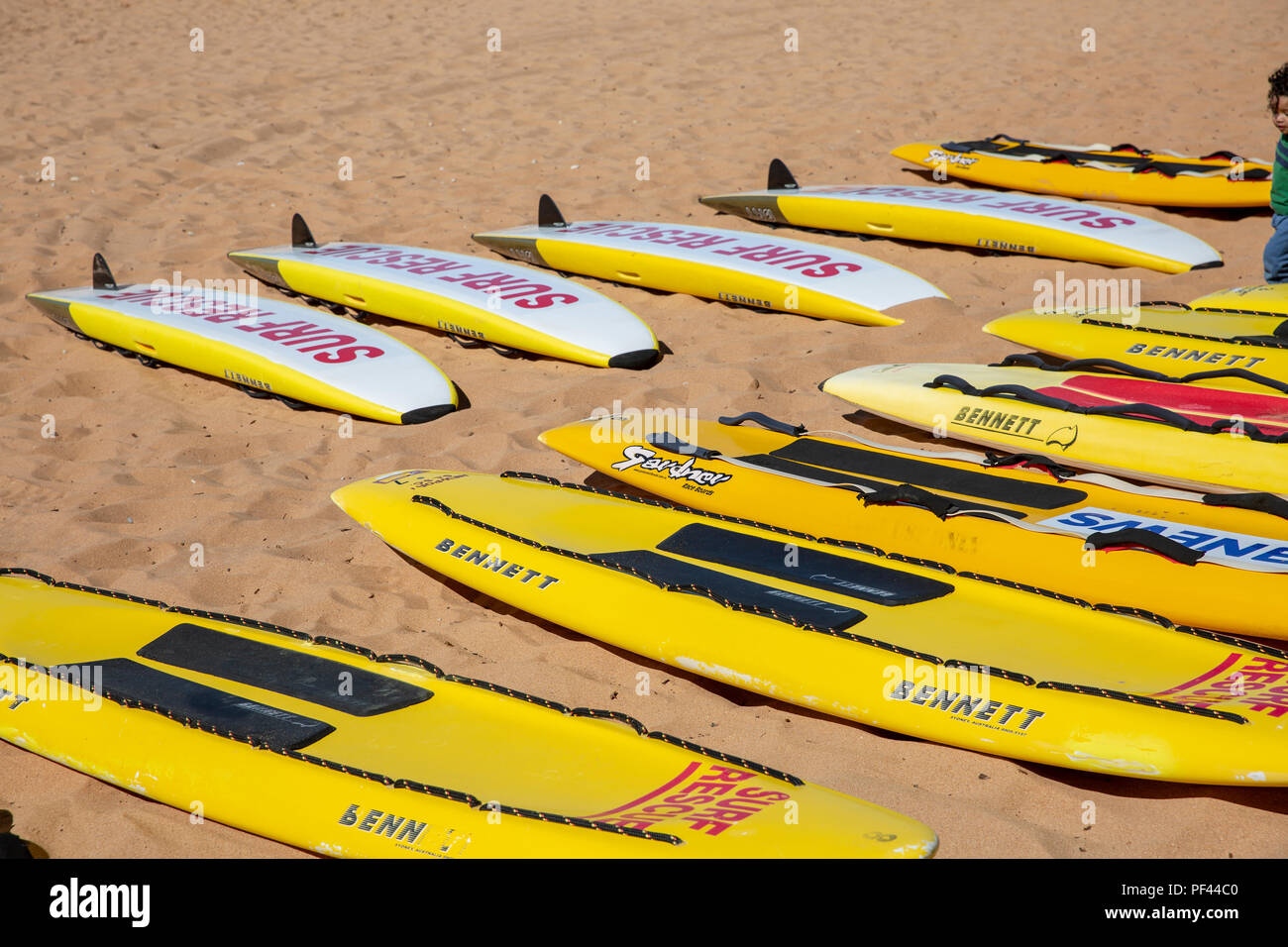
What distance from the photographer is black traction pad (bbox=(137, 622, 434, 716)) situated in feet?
8.92

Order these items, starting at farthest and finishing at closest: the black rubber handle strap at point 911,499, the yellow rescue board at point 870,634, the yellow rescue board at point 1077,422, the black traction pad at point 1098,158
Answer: the black traction pad at point 1098,158 < the yellow rescue board at point 1077,422 < the black rubber handle strap at point 911,499 < the yellow rescue board at point 870,634

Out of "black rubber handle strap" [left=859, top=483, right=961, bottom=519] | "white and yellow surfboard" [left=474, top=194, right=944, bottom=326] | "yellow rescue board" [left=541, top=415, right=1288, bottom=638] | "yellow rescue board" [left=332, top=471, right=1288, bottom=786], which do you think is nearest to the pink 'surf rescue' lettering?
"yellow rescue board" [left=332, top=471, right=1288, bottom=786]

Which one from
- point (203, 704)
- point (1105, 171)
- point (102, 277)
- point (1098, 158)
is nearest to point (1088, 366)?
point (1105, 171)

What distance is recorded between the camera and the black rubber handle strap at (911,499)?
338 cm

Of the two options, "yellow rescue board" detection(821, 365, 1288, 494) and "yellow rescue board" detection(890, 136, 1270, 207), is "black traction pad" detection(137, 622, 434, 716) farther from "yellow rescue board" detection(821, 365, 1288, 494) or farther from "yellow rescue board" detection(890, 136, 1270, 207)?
"yellow rescue board" detection(890, 136, 1270, 207)

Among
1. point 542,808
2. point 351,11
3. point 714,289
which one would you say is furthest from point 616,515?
point 351,11

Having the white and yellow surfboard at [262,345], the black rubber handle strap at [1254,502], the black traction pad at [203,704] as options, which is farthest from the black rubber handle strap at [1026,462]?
the black traction pad at [203,704]

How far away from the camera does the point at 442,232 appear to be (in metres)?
7.00

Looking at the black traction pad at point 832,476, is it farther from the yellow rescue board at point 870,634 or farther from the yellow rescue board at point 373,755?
the yellow rescue board at point 373,755

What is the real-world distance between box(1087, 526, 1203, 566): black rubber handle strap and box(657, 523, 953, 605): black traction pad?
1.48 feet

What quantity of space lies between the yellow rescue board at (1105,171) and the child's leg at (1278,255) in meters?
1.17

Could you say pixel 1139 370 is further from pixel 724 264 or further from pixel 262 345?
pixel 262 345

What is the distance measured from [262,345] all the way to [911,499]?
301 cm
